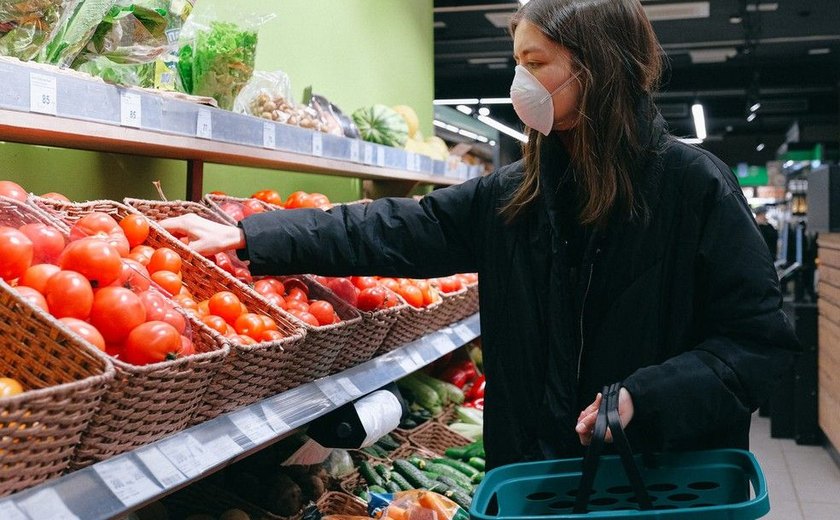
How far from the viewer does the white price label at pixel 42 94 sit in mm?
1445

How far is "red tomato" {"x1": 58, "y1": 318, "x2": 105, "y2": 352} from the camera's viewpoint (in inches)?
51.3

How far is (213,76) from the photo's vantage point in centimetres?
243

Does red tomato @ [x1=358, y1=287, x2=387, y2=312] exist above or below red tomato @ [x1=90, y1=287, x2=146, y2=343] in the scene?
below

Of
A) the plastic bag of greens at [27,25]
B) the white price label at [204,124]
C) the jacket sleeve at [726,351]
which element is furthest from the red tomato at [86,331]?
the jacket sleeve at [726,351]

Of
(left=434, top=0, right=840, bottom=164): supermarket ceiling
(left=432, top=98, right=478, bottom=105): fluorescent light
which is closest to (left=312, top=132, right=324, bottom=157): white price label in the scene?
(left=434, top=0, right=840, bottom=164): supermarket ceiling

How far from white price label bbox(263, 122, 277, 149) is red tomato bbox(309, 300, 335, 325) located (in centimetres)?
50

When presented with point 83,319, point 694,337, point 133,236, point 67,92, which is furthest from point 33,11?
point 694,337

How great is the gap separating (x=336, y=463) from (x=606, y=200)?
1597 millimetres

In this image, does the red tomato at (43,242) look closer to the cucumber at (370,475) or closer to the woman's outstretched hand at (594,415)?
the woman's outstretched hand at (594,415)

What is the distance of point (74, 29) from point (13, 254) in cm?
62

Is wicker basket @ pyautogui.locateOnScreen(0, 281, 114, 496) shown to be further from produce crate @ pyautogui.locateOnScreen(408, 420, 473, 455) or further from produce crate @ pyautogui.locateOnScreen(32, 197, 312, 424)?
produce crate @ pyautogui.locateOnScreen(408, 420, 473, 455)

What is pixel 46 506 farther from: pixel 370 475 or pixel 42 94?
pixel 370 475

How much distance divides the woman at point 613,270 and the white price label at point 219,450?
62 cm

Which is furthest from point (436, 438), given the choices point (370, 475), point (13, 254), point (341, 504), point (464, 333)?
point (13, 254)
